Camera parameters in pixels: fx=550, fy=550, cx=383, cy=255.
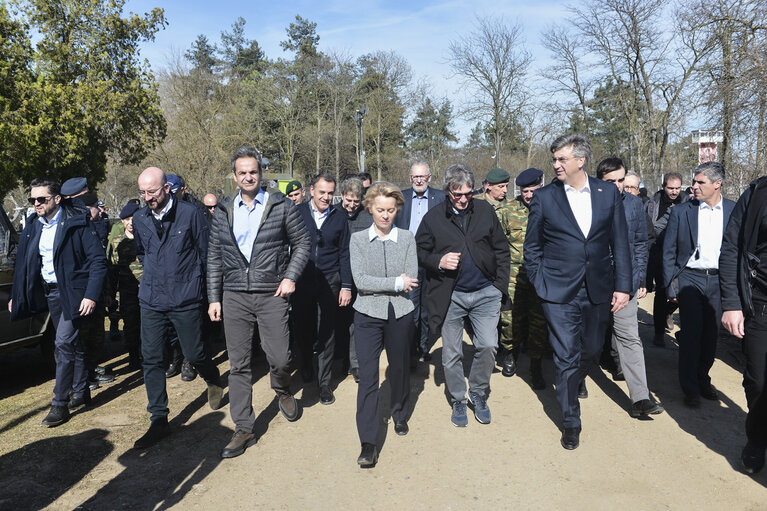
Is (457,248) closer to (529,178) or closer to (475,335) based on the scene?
(475,335)

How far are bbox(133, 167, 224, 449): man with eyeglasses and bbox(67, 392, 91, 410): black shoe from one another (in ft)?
3.87

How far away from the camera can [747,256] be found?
3527 millimetres

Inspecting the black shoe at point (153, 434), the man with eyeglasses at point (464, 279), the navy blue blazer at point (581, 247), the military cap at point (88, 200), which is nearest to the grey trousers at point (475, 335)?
the man with eyeglasses at point (464, 279)

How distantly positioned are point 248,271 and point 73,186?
2480 millimetres

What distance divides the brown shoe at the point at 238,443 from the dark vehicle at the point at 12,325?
9.64ft

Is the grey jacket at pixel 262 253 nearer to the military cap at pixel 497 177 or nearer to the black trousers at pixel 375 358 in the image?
the black trousers at pixel 375 358

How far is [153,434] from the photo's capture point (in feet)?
14.3

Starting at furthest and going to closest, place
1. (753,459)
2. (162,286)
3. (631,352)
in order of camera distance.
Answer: (631,352)
(162,286)
(753,459)

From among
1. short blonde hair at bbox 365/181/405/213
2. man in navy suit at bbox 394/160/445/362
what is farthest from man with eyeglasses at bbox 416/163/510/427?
man in navy suit at bbox 394/160/445/362

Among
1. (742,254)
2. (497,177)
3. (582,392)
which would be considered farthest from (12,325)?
(742,254)

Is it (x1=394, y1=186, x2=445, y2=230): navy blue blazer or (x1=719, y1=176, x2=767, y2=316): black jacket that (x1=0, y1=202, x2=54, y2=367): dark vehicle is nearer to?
(x1=394, y1=186, x2=445, y2=230): navy blue blazer

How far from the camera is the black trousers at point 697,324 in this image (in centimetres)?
483

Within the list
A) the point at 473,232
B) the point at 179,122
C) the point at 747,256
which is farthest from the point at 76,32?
the point at 747,256

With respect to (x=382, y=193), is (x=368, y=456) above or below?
below
